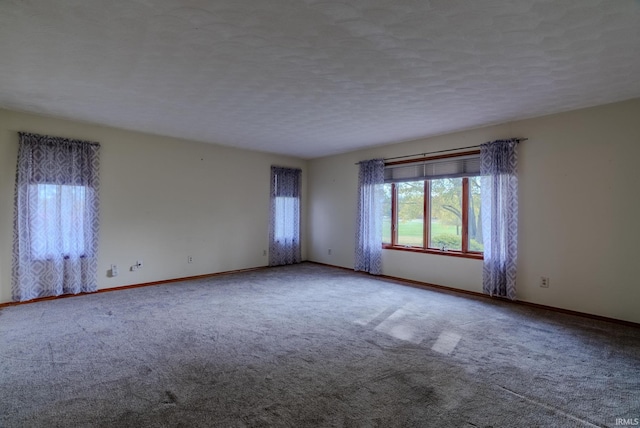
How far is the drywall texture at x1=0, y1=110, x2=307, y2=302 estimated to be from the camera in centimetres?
424

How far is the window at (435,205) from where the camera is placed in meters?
4.93

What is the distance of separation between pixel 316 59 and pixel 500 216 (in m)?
3.40

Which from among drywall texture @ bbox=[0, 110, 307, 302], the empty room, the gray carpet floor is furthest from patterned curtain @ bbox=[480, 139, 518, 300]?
drywall texture @ bbox=[0, 110, 307, 302]

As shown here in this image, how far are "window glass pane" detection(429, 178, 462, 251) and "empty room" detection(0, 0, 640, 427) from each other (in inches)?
Result: 1.4

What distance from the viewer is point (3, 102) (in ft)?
12.3

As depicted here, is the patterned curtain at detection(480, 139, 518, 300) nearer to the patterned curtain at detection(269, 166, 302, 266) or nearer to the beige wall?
the beige wall

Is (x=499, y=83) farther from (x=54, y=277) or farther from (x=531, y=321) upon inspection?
(x=54, y=277)

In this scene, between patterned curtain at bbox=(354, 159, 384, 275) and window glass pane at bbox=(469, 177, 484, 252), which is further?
patterned curtain at bbox=(354, 159, 384, 275)

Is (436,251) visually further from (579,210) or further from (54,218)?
(54,218)

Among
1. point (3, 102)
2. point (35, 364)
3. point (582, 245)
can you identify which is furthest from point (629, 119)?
point (3, 102)

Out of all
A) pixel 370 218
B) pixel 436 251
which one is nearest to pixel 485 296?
pixel 436 251

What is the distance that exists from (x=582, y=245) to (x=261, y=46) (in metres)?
4.26

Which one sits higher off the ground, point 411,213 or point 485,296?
point 411,213

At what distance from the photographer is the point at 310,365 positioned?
2.52 meters
